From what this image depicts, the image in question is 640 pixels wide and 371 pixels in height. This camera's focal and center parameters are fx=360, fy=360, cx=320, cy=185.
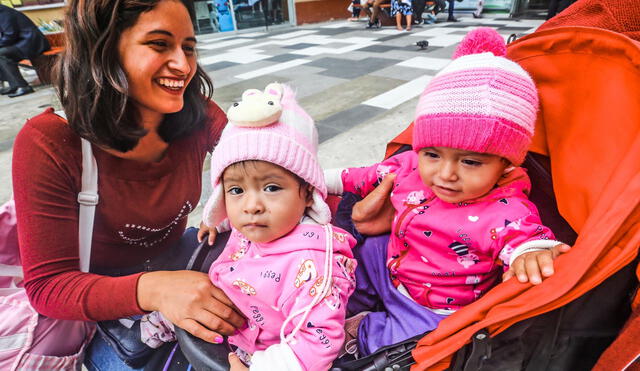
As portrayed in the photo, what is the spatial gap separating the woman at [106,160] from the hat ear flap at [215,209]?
0.59 ft

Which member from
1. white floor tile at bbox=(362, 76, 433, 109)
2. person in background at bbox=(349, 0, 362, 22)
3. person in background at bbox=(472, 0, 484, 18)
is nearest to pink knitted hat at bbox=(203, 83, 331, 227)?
white floor tile at bbox=(362, 76, 433, 109)

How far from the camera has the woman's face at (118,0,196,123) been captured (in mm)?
1021

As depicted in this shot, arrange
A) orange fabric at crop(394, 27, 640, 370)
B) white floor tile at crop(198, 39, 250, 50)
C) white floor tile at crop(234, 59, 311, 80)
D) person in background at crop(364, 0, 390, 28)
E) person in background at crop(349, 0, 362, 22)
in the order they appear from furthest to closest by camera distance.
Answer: person in background at crop(349, 0, 362, 22)
person in background at crop(364, 0, 390, 28)
white floor tile at crop(198, 39, 250, 50)
white floor tile at crop(234, 59, 311, 80)
orange fabric at crop(394, 27, 640, 370)

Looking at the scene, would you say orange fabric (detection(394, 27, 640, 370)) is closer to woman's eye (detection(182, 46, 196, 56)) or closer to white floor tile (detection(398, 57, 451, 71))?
woman's eye (detection(182, 46, 196, 56))

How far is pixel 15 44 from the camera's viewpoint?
216 inches

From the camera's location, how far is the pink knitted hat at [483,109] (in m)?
0.92

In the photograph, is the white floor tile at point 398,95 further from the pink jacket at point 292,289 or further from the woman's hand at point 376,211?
the pink jacket at point 292,289

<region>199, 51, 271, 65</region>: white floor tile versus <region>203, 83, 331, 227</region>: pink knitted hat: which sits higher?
<region>203, 83, 331, 227</region>: pink knitted hat

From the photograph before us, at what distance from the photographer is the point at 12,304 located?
3.55 feet

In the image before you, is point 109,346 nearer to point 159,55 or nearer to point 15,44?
point 159,55

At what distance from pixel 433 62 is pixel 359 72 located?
48.8 inches

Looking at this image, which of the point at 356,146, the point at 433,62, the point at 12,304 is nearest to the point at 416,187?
the point at 12,304

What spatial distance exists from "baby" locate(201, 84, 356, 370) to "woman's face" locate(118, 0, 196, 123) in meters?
0.30

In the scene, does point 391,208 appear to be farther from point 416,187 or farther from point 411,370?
point 411,370
